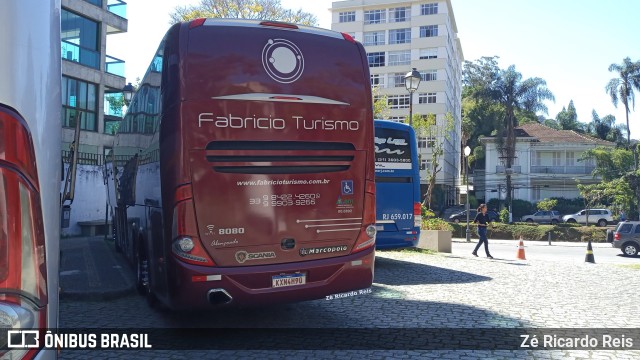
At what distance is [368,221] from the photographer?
669 cm

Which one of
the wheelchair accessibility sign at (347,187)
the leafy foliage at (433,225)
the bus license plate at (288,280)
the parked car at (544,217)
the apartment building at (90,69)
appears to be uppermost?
the apartment building at (90,69)

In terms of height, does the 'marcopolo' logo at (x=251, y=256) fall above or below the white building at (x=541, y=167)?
below

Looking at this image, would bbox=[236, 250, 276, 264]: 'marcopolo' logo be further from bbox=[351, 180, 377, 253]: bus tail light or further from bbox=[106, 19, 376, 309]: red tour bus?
bbox=[351, 180, 377, 253]: bus tail light

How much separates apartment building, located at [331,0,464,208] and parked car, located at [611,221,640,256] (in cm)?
3379

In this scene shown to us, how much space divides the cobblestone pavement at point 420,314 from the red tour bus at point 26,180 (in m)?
3.70

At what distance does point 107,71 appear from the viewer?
25.9 metres

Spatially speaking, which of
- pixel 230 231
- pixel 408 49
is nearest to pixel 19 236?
pixel 230 231

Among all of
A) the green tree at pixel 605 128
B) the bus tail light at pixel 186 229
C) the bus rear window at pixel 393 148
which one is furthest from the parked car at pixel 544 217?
the bus tail light at pixel 186 229

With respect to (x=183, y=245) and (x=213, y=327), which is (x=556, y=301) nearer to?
(x=213, y=327)

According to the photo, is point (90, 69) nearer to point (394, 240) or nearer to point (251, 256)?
point (394, 240)

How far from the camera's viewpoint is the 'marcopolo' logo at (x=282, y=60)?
612 cm

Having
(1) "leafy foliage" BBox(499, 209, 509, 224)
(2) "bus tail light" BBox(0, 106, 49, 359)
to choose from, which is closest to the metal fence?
(2) "bus tail light" BBox(0, 106, 49, 359)

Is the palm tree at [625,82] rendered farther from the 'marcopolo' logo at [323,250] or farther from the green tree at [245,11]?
the 'marcopolo' logo at [323,250]

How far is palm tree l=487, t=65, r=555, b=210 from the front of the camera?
56.5 metres
